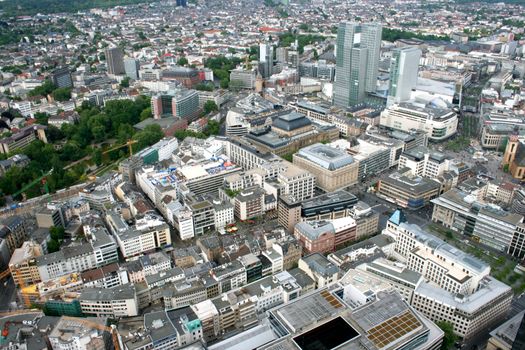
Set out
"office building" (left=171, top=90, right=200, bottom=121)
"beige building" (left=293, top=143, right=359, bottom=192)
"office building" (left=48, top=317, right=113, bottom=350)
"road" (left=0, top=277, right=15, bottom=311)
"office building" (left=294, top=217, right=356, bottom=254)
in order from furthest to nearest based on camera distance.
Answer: "office building" (left=171, top=90, right=200, bottom=121) < "beige building" (left=293, top=143, right=359, bottom=192) < "office building" (left=294, top=217, right=356, bottom=254) < "road" (left=0, top=277, right=15, bottom=311) < "office building" (left=48, top=317, right=113, bottom=350)

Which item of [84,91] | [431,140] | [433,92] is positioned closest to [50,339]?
[431,140]

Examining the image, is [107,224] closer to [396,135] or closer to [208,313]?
[208,313]

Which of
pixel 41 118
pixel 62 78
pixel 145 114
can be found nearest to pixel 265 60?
pixel 145 114

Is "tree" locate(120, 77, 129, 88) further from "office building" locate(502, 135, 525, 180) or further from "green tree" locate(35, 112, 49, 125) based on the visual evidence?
"office building" locate(502, 135, 525, 180)

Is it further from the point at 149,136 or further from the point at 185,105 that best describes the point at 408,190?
the point at 185,105

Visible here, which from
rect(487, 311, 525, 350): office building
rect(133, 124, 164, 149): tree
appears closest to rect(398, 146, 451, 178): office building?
rect(487, 311, 525, 350): office building
